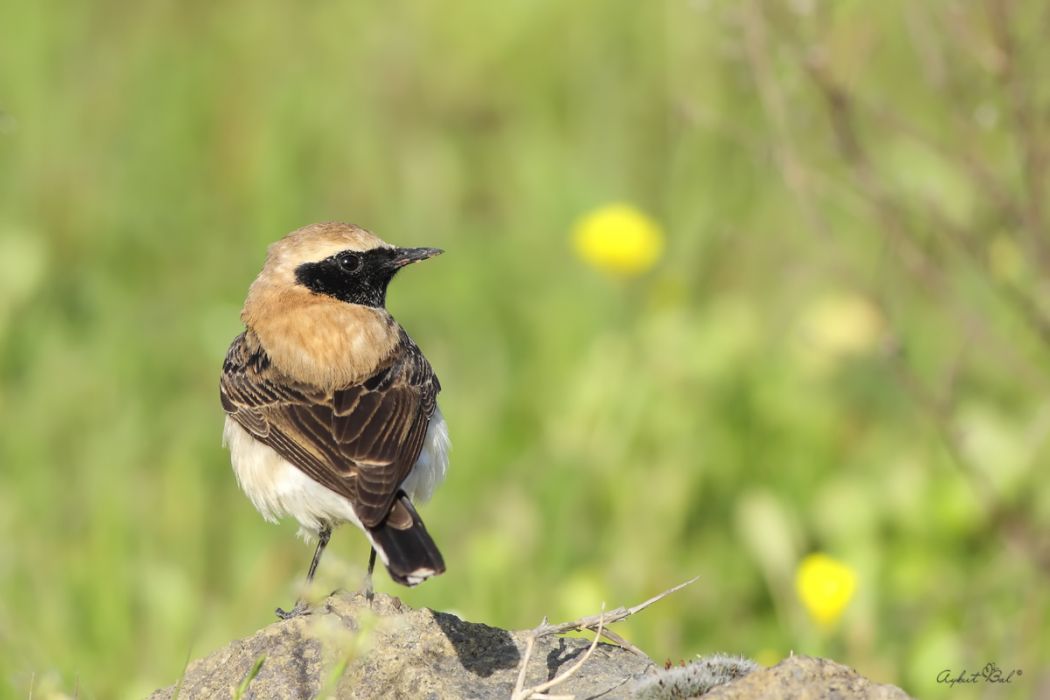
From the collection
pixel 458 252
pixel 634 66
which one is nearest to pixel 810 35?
pixel 458 252

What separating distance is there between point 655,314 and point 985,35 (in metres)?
3.20

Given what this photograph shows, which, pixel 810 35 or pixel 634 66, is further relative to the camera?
pixel 634 66

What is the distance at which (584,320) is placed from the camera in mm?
10430

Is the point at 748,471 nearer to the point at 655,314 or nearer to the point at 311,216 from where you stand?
the point at 655,314

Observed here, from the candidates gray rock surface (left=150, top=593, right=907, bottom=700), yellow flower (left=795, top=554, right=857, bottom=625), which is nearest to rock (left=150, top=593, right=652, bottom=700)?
gray rock surface (left=150, top=593, right=907, bottom=700)

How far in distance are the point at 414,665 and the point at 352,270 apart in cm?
223

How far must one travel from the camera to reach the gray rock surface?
183 inches

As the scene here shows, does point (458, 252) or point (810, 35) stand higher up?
point (458, 252)

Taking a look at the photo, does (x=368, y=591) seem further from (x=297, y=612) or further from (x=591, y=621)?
(x=591, y=621)

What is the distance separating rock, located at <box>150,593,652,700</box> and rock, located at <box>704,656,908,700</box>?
460 millimetres

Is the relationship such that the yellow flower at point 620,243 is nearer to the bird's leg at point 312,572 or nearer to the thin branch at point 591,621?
the bird's leg at point 312,572

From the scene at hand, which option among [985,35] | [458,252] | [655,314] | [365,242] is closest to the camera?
[365,242]

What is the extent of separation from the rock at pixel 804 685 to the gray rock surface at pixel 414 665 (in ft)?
0.13

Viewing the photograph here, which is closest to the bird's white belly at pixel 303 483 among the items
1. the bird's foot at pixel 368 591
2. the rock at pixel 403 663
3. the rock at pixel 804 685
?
the bird's foot at pixel 368 591
